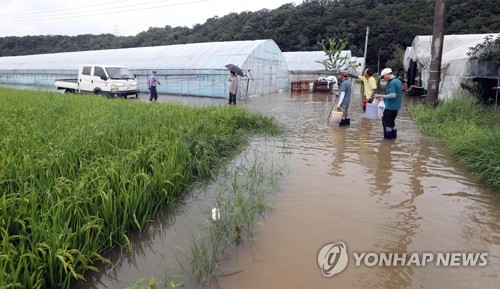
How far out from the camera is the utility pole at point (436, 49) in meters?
10.6

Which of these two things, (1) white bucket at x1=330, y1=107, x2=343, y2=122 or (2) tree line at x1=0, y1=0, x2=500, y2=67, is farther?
(2) tree line at x1=0, y1=0, x2=500, y2=67

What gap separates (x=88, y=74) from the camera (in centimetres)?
1546

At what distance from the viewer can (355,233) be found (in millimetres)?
3270

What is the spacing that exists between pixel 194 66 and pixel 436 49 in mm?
13499

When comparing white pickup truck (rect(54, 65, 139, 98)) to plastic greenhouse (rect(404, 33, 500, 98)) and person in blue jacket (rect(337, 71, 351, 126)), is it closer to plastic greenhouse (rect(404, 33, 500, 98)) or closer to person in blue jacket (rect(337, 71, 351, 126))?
person in blue jacket (rect(337, 71, 351, 126))

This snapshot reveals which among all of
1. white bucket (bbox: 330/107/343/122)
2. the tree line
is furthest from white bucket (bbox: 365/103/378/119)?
the tree line

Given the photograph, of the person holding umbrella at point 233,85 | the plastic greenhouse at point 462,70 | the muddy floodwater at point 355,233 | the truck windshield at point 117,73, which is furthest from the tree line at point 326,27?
the muddy floodwater at point 355,233

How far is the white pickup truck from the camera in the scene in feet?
48.6

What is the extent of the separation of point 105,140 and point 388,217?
12.9ft

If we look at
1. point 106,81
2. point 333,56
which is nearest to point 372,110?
point 106,81

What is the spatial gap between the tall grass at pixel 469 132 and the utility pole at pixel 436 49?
626 mm

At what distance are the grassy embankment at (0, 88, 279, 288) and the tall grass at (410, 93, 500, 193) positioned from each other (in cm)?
397

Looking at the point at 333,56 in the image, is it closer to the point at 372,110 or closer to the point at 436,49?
the point at 436,49

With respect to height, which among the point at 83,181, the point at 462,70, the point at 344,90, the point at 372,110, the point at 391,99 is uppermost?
the point at 462,70
